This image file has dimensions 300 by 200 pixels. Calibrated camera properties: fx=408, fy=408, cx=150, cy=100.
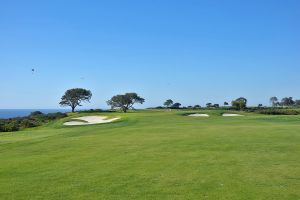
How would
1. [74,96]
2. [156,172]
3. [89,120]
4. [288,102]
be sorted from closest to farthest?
[156,172] < [89,120] < [74,96] < [288,102]

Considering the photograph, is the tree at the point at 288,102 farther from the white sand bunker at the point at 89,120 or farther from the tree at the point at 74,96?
the white sand bunker at the point at 89,120

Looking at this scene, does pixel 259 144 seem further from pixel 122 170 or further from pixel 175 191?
pixel 175 191

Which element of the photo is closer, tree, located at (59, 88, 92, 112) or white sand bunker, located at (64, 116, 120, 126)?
white sand bunker, located at (64, 116, 120, 126)

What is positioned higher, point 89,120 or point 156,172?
point 89,120

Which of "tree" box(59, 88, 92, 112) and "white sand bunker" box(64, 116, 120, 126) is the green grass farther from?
"tree" box(59, 88, 92, 112)

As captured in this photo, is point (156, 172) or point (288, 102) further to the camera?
point (288, 102)

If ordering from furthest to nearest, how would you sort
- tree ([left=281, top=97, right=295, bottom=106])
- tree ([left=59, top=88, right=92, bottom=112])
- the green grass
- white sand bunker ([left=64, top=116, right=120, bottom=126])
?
tree ([left=281, top=97, right=295, bottom=106])
tree ([left=59, top=88, right=92, bottom=112])
white sand bunker ([left=64, top=116, right=120, bottom=126])
the green grass

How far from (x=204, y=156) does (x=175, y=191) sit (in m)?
6.13

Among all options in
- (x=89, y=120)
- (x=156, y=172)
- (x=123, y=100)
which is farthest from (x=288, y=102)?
(x=156, y=172)

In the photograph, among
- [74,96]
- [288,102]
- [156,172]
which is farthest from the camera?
[288,102]

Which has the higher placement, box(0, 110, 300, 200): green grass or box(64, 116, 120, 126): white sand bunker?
box(64, 116, 120, 126): white sand bunker

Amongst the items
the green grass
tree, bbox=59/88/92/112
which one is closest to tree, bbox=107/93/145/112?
tree, bbox=59/88/92/112

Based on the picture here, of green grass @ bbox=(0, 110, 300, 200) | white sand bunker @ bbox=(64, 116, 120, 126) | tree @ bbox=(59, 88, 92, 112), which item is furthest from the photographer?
tree @ bbox=(59, 88, 92, 112)

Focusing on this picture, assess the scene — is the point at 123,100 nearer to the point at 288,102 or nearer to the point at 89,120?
the point at 89,120
